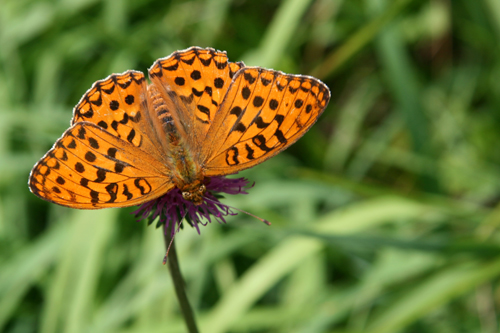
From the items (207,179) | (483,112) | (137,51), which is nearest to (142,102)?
(207,179)

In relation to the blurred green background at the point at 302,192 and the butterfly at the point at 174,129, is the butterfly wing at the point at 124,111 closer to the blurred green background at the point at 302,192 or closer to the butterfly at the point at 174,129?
the butterfly at the point at 174,129

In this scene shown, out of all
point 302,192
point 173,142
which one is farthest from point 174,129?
point 302,192

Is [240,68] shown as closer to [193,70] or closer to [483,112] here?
[193,70]

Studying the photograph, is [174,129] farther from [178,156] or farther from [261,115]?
[261,115]

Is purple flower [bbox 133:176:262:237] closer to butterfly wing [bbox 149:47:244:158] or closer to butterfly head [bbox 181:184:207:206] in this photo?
butterfly head [bbox 181:184:207:206]

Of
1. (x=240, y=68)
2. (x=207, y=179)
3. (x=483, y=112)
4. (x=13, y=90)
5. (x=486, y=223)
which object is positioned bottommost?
(x=486, y=223)
